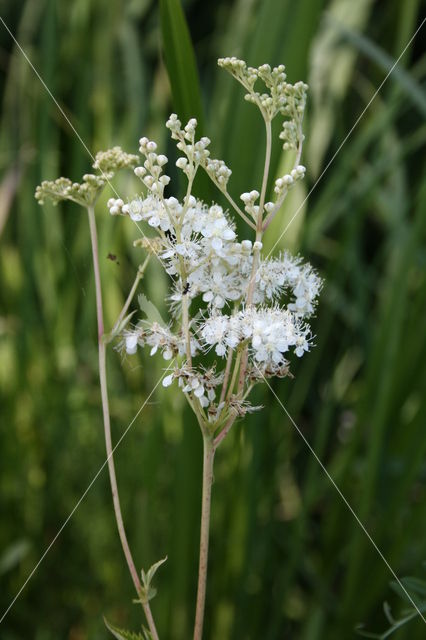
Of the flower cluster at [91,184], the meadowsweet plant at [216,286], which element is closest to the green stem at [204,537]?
the meadowsweet plant at [216,286]

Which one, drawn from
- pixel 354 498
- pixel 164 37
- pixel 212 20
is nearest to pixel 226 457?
pixel 354 498

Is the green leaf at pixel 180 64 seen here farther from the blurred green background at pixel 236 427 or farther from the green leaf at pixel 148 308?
the green leaf at pixel 148 308

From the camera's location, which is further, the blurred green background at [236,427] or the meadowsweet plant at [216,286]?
the blurred green background at [236,427]

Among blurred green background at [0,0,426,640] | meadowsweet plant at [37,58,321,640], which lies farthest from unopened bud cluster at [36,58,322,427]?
blurred green background at [0,0,426,640]

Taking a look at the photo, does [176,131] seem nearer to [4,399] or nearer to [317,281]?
[317,281]

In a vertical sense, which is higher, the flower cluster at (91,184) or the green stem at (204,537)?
the flower cluster at (91,184)

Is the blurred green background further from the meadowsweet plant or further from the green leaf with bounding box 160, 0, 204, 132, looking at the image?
the meadowsweet plant

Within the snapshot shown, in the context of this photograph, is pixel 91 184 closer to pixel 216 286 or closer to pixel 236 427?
pixel 216 286

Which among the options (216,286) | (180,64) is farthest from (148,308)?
(180,64)
